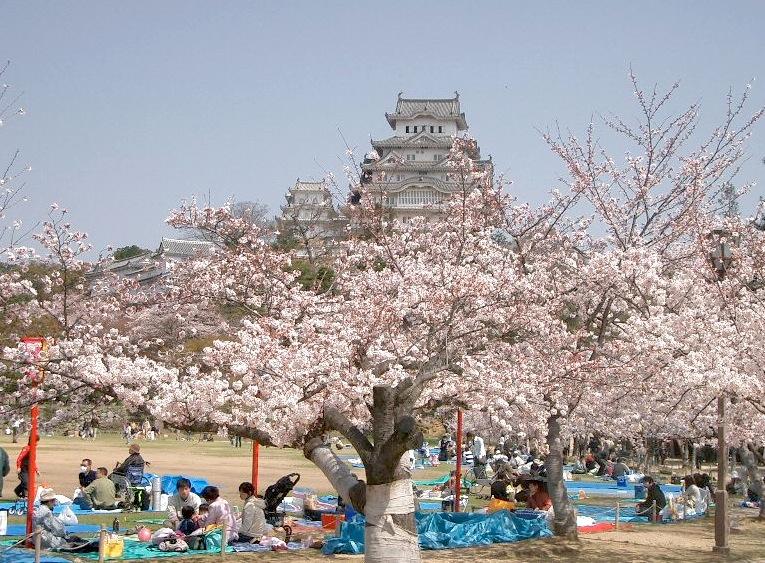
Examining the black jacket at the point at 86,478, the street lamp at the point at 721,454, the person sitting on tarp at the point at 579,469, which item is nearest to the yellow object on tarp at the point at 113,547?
the black jacket at the point at 86,478

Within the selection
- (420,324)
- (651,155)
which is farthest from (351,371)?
(651,155)

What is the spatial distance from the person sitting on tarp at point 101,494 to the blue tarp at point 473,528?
5254 mm

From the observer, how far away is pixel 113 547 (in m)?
11.6

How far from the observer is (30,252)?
43.5ft

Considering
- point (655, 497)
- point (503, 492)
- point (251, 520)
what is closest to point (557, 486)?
point (251, 520)

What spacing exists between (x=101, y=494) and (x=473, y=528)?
6939mm

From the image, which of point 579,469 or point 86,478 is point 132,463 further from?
point 579,469

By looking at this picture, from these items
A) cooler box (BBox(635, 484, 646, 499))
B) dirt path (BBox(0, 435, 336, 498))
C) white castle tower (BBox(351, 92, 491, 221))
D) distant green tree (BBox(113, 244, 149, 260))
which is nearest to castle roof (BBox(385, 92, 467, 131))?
white castle tower (BBox(351, 92, 491, 221))

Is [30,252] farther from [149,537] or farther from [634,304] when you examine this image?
[634,304]

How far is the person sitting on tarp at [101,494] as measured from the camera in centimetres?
1625

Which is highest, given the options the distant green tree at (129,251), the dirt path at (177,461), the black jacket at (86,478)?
the distant green tree at (129,251)

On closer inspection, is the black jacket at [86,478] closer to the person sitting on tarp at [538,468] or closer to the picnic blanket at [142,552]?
the picnic blanket at [142,552]

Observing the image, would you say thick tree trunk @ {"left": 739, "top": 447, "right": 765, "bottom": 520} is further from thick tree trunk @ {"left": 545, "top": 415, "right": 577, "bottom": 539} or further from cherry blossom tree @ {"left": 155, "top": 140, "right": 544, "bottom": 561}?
cherry blossom tree @ {"left": 155, "top": 140, "right": 544, "bottom": 561}

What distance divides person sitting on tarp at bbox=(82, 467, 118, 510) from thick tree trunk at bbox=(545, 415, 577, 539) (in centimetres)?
802
